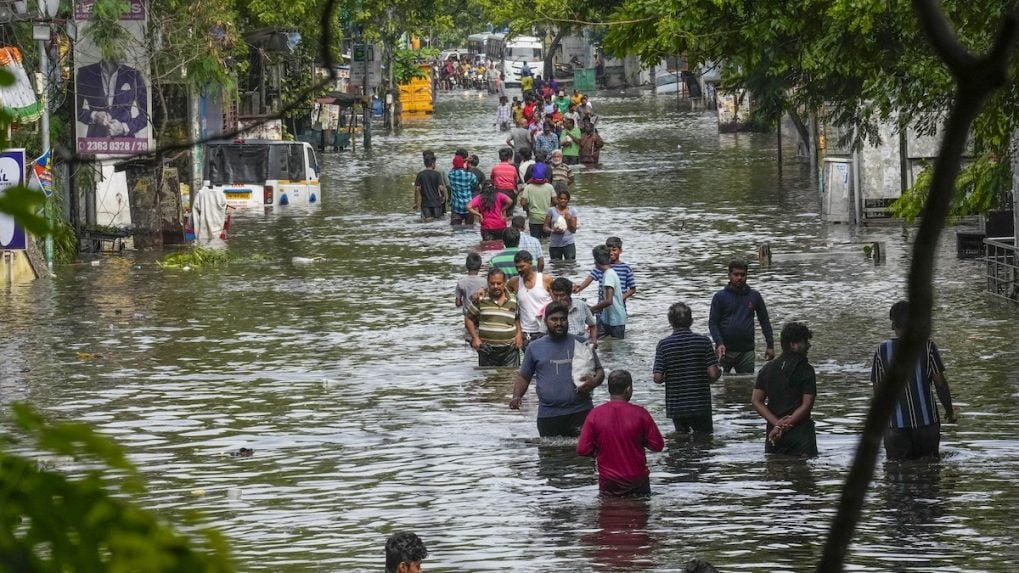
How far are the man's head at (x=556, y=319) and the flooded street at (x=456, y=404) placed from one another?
89 cm

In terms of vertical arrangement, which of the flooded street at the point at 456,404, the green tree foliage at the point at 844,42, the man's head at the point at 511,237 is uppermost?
the green tree foliage at the point at 844,42

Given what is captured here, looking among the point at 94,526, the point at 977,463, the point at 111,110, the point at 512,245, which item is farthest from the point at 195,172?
the point at 94,526

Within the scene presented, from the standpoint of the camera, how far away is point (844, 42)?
49.1ft

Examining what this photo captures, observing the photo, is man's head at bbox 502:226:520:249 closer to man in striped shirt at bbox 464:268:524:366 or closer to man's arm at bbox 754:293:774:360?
man in striped shirt at bbox 464:268:524:366

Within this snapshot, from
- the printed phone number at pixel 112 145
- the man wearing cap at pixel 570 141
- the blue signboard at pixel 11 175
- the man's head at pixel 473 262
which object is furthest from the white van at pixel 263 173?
the man's head at pixel 473 262

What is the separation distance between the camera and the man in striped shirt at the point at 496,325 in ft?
54.1

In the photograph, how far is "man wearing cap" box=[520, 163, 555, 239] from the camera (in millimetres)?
27047

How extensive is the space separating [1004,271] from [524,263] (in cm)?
785

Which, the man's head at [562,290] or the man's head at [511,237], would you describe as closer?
the man's head at [562,290]

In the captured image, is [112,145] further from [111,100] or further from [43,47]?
[43,47]

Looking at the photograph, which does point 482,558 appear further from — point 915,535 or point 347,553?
point 915,535

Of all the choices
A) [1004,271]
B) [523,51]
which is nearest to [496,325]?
[1004,271]

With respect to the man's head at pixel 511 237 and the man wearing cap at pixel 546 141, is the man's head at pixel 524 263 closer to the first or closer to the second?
the man's head at pixel 511 237

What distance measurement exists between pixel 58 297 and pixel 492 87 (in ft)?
230
